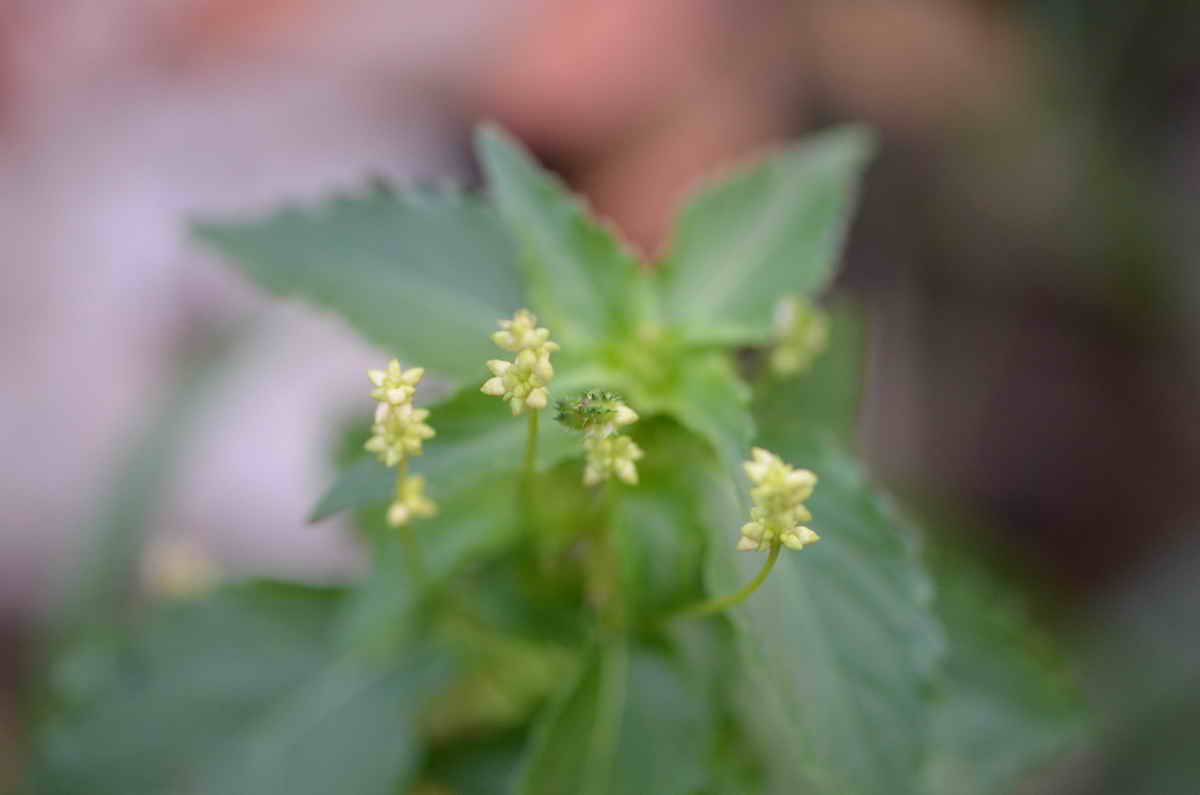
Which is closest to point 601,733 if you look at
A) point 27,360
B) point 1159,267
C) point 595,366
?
point 595,366

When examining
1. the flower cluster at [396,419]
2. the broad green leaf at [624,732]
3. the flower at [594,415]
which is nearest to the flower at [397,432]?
the flower cluster at [396,419]

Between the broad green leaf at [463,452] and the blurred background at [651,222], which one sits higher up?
the blurred background at [651,222]

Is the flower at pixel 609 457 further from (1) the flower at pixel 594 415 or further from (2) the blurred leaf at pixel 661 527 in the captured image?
(2) the blurred leaf at pixel 661 527

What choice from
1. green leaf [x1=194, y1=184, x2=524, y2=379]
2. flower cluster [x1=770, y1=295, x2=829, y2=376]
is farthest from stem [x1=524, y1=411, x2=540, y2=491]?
flower cluster [x1=770, y1=295, x2=829, y2=376]

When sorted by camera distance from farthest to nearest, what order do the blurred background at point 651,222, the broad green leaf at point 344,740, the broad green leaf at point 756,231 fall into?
the blurred background at point 651,222 < the broad green leaf at point 344,740 < the broad green leaf at point 756,231

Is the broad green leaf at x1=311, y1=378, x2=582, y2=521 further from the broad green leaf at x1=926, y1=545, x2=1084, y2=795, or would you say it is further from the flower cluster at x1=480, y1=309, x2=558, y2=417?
the broad green leaf at x1=926, y1=545, x2=1084, y2=795

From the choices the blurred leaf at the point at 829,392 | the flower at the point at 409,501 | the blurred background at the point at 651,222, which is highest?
the blurred background at the point at 651,222
